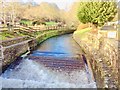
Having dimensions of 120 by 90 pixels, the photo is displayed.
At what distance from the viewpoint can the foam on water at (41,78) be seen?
8.80 metres

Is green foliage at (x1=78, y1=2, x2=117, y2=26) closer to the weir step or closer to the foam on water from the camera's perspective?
the weir step

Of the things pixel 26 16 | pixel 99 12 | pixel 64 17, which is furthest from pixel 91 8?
pixel 64 17

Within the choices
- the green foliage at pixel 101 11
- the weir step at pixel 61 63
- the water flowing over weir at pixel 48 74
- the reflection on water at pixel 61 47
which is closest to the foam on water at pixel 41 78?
the water flowing over weir at pixel 48 74

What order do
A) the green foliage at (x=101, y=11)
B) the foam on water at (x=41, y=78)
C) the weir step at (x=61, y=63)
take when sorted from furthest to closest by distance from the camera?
the green foliage at (x=101, y=11) → the weir step at (x=61, y=63) → the foam on water at (x=41, y=78)

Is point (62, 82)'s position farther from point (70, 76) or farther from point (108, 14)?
point (108, 14)

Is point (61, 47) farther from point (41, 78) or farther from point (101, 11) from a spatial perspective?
point (41, 78)

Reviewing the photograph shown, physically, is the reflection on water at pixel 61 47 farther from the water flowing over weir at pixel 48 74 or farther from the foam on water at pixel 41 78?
the foam on water at pixel 41 78

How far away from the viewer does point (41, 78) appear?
9531mm

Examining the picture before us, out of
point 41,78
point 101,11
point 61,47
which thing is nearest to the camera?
point 41,78

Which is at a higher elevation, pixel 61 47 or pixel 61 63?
pixel 61 63

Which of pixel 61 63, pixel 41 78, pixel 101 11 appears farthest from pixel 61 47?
pixel 41 78

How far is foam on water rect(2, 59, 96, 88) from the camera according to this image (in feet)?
28.9

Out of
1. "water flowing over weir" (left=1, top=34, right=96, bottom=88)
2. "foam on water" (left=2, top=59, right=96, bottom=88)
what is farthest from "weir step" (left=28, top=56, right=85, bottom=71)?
"foam on water" (left=2, top=59, right=96, bottom=88)

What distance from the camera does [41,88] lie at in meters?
8.58
